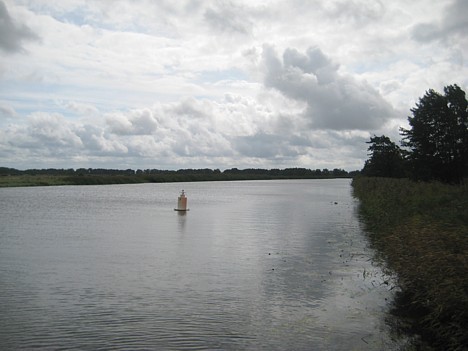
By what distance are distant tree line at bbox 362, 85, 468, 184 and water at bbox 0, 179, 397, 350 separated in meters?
22.4

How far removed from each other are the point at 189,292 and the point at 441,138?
1388 inches

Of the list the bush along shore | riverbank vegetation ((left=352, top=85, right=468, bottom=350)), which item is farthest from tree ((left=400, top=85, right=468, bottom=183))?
the bush along shore

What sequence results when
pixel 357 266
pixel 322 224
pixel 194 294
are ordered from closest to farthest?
1. pixel 194 294
2. pixel 357 266
3. pixel 322 224

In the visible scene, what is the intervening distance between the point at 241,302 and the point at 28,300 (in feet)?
14.5

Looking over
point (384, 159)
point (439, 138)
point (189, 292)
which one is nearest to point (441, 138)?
point (439, 138)

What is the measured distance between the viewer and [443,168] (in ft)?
135

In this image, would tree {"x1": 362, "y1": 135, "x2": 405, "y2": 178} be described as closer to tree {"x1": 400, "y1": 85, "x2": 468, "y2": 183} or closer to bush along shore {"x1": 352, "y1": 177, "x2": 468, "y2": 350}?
tree {"x1": 400, "y1": 85, "x2": 468, "y2": 183}

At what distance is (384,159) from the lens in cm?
9500

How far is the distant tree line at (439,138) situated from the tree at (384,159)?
4600 cm

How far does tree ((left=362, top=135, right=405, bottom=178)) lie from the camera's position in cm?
9236

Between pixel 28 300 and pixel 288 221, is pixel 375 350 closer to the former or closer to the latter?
pixel 28 300

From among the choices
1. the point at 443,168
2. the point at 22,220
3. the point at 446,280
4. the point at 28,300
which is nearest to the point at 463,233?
the point at 446,280

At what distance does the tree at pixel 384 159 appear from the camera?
9236 cm

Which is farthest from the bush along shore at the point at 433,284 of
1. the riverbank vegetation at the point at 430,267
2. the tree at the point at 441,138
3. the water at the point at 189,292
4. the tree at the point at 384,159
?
the tree at the point at 384,159
